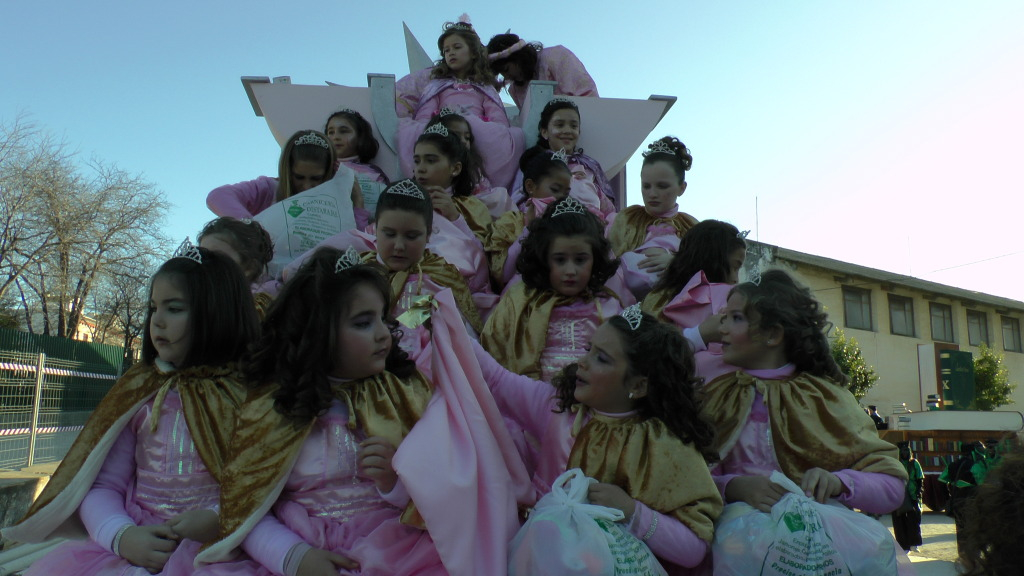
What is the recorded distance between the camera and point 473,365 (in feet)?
9.04

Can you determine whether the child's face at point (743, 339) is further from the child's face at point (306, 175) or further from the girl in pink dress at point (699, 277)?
the child's face at point (306, 175)

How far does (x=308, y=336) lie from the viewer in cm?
257

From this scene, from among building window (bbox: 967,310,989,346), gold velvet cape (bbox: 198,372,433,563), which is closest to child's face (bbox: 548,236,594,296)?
gold velvet cape (bbox: 198,372,433,563)

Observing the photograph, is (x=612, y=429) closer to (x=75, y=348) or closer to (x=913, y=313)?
(x=75, y=348)

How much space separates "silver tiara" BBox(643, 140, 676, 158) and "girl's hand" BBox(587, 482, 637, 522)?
2.75 meters

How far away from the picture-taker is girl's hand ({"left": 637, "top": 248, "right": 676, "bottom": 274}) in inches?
169

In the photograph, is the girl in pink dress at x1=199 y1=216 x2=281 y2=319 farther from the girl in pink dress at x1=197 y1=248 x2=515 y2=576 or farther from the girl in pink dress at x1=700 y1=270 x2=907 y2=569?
the girl in pink dress at x1=700 y1=270 x2=907 y2=569

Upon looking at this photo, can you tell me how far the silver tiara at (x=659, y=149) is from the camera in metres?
4.75

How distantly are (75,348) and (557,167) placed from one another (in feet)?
35.4

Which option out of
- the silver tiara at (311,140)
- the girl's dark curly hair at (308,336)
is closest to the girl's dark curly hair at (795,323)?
the girl's dark curly hair at (308,336)

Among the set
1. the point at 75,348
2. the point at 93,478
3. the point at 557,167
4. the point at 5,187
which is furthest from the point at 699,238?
the point at 5,187

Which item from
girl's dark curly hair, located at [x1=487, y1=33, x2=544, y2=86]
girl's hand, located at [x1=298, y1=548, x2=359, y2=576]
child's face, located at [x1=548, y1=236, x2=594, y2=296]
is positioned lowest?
girl's hand, located at [x1=298, y1=548, x2=359, y2=576]

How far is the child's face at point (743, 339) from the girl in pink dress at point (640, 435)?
13.5 inches

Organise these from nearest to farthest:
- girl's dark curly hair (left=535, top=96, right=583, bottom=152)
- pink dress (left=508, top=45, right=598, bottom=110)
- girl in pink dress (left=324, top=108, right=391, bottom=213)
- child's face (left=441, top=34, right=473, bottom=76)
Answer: girl in pink dress (left=324, top=108, right=391, bottom=213)
girl's dark curly hair (left=535, top=96, right=583, bottom=152)
child's face (left=441, top=34, right=473, bottom=76)
pink dress (left=508, top=45, right=598, bottom=110)
